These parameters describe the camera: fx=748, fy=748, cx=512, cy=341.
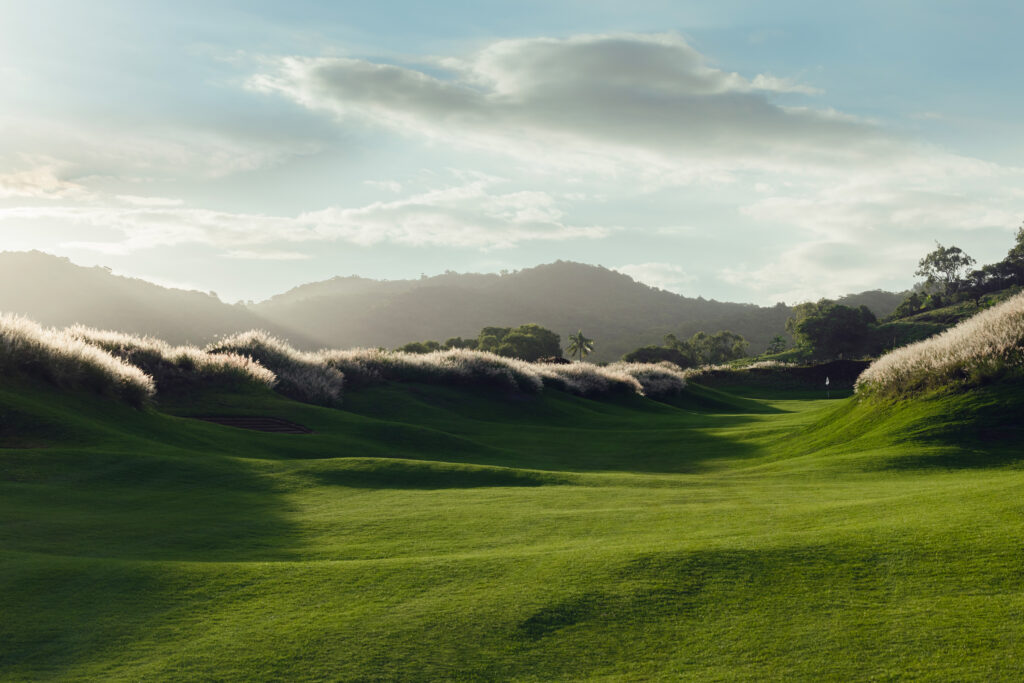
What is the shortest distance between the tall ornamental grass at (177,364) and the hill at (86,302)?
144870 mm

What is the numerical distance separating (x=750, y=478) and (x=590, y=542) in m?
7.89

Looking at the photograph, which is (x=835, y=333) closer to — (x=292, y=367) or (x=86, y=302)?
(x=292, y=367)

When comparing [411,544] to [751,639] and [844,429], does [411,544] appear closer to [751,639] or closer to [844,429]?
[751,639]

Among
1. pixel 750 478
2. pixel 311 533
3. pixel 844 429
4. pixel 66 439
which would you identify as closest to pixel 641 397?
pixel 844 429

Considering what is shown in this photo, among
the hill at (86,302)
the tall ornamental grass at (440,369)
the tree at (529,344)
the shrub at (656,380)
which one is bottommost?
the shrub at (656,380)

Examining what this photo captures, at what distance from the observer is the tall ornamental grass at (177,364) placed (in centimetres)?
2773

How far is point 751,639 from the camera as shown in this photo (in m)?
Result: 5.23

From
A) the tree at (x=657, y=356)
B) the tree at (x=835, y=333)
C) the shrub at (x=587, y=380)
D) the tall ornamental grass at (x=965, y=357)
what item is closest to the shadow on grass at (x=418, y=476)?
the tall ornamental grass at (x=965, y=357)

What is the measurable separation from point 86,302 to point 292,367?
6506 inches

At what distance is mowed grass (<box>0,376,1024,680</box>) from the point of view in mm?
5168

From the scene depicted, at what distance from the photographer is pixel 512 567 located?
6.94 m

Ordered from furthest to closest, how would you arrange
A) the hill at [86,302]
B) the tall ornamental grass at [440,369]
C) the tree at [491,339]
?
the hill at [86,302]
the tree at [491,339]
the tall ornamental grass at [440,369]

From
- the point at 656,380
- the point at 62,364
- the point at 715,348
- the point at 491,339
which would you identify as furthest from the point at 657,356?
the point at 62,364

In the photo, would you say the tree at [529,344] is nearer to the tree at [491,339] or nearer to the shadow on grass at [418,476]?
the tree at [491,339]
